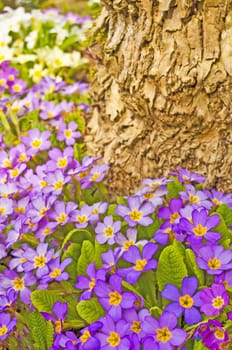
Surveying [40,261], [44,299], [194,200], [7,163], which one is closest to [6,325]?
[44,299]

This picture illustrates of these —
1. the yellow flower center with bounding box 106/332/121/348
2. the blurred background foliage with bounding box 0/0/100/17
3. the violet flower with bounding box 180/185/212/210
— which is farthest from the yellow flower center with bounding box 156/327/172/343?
the blurred background foliage with bounding box 0/0/100/17

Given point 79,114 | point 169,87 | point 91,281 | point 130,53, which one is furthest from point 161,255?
point 79,114

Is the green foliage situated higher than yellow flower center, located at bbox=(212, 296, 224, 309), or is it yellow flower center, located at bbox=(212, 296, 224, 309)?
A: yellow flower center, located at bbox=(212, 296, 224, 309)

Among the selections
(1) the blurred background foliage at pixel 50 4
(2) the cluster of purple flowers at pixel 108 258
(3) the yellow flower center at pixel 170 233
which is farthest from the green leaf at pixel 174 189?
(1) the blurred background foliage at pixel 50 4

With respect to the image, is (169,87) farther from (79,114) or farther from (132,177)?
(79,114)

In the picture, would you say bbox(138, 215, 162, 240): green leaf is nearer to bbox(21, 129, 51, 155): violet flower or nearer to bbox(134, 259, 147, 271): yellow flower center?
bbox(134, 259, 147, 271): yellow flower center
